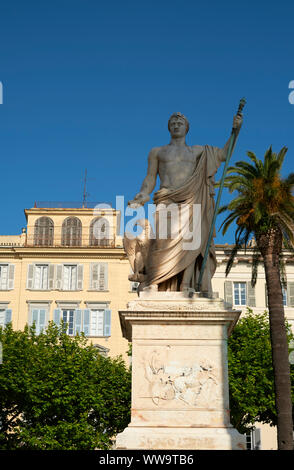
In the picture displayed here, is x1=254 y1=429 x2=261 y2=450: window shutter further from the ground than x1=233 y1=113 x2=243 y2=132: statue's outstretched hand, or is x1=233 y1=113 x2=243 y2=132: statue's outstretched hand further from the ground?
x1=233 y1=113 x2=243 y2=132: statue's outstretched hand

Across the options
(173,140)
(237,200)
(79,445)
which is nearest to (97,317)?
(79,445)

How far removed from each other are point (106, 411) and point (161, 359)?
22.1 metres

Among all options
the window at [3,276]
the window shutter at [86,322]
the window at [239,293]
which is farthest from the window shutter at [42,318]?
the window at [239,293]

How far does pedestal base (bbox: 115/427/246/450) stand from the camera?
873 cm

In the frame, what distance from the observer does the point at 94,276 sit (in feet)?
152

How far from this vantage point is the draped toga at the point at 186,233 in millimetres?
10109

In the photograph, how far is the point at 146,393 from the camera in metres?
9.20

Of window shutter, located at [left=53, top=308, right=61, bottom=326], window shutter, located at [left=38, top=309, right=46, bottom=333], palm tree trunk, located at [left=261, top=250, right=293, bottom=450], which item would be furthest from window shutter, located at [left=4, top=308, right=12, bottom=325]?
palm tree trunk, located at [left=261, top=250, right=293, bottom=450]

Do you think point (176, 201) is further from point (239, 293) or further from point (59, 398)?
point (239, 293)

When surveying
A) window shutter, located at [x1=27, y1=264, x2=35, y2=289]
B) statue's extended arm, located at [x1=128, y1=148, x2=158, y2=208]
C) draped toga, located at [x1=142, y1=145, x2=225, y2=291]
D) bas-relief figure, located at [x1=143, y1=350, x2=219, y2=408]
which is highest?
window shutter, located at [x1=27, y1=264, x2=35, y2=289]

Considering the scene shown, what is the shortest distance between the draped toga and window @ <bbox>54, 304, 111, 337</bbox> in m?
34.9

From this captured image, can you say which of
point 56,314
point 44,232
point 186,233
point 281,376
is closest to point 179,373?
point 186,233

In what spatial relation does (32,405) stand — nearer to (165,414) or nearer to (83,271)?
(83,271)

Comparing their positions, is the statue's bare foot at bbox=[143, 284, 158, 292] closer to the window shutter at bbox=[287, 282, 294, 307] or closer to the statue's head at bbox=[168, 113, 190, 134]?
the statue's head at bbox=[168, 113, 190, 134]
